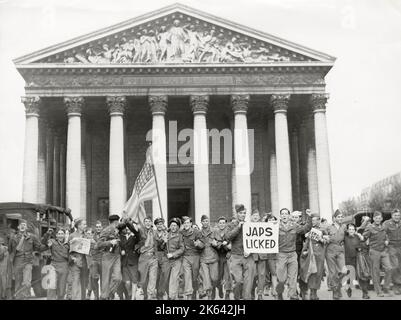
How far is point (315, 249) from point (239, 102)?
1747 cm

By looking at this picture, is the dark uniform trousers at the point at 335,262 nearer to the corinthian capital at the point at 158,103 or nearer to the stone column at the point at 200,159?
the stone column at the point at 200,159

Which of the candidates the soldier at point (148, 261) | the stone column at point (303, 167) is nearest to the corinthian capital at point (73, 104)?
the stone column at point (303, 167)

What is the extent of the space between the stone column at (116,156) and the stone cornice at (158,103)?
155cm

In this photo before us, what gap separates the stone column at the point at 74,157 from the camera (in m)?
29.6

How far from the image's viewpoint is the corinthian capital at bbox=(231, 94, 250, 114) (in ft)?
100

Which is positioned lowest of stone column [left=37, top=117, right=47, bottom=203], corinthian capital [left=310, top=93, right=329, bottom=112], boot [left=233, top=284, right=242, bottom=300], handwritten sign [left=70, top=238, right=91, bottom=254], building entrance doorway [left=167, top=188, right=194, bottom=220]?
boot [left=233, top=284, right=242, bottom=300]

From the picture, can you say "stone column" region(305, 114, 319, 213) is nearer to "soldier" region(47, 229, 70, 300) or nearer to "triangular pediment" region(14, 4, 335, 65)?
"triangular pediment" region(14, 4, 335, 65)

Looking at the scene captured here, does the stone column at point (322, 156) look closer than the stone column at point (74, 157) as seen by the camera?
No

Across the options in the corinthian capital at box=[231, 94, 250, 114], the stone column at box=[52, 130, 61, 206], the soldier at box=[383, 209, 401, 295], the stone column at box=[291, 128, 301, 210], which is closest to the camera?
the soldier at box=[383, 209, 401, 295]

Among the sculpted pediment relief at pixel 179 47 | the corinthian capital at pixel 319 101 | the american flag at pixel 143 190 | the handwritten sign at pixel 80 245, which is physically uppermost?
the sculpted pediment relief at pixel 179 47

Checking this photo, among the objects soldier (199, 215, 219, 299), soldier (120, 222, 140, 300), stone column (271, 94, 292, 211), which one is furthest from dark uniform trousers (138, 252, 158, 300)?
stone column (271, 94, 292, 211)

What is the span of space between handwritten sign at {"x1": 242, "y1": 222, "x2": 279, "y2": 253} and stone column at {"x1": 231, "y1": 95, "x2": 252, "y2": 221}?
1626 centimetres
